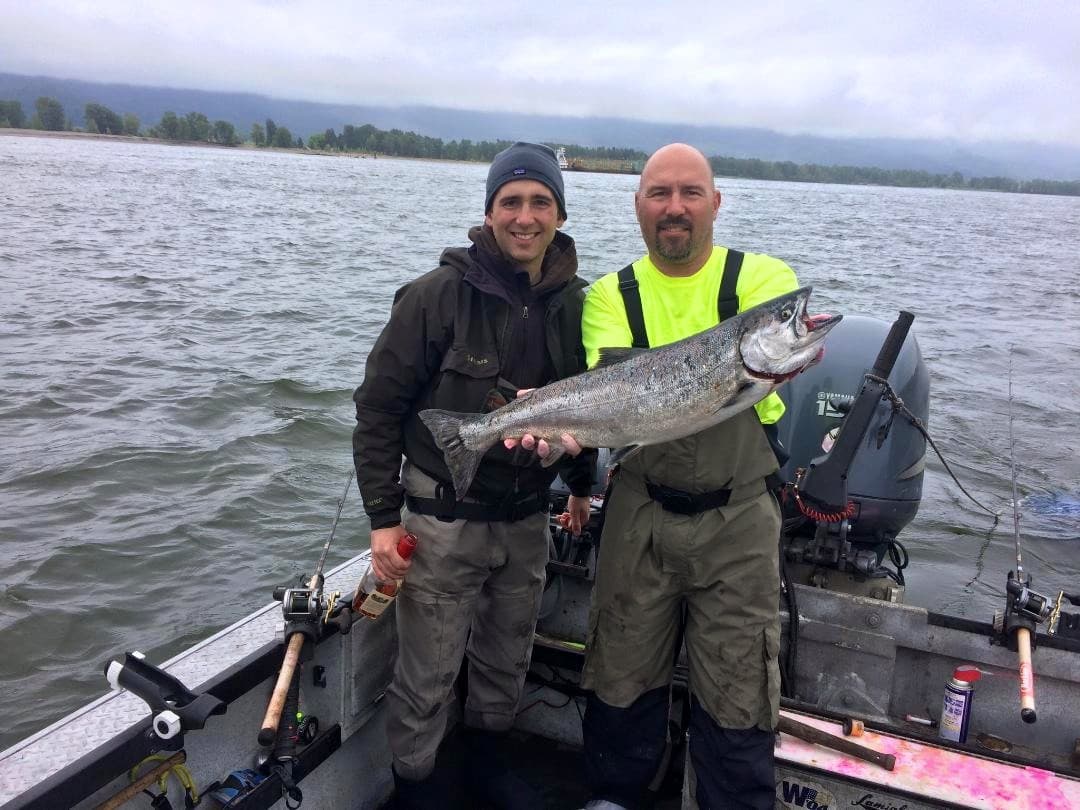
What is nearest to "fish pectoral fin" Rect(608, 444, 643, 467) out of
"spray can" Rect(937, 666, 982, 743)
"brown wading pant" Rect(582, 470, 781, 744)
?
"brown wading pant" Rect(582, 470, 781, 744)

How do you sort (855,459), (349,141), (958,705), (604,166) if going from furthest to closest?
(349,141) → (604,166) → (855,459) → (958,705)

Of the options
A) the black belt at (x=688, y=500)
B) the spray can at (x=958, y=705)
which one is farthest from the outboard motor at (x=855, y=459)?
the black belt at (x=688, y=500)

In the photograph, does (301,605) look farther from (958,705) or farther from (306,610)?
(958,705)

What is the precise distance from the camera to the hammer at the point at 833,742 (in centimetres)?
368

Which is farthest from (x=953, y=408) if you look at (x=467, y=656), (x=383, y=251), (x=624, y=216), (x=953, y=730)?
(x=624, y=216)

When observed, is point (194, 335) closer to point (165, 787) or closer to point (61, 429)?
point (61, 429)

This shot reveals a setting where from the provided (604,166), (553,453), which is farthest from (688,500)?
(604,166)

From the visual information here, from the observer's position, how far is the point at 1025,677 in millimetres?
3834

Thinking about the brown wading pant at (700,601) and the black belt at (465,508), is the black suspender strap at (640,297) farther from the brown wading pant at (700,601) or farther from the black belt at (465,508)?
the black belt at (465,508)

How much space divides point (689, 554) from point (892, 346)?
8.27 feet

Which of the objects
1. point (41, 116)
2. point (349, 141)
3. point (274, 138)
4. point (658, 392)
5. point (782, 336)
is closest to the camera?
point (782, 336)

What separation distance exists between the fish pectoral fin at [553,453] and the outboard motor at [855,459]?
6.55 feet

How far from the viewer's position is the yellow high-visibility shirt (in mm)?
3736

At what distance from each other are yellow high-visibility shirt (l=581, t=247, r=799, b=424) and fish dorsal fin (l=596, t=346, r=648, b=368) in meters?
0.05
